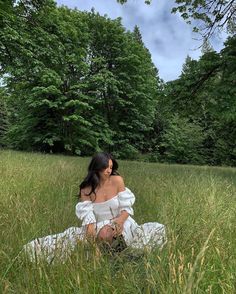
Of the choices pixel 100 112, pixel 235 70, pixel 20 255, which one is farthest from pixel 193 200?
pixel 100 112

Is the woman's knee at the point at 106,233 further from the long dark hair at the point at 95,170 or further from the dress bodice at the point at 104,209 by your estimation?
the long dark hair at the point at 95,170

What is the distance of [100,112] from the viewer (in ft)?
120

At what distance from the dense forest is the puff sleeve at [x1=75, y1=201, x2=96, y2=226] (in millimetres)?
11198

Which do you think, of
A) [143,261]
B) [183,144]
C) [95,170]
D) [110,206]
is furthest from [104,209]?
[183,144]

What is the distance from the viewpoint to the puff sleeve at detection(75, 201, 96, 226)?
15.9 ft

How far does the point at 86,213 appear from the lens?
4969 mm

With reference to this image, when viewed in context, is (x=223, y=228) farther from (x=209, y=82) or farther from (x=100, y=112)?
(x=100, y=112)

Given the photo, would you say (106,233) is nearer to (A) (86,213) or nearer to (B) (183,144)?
(A) (86,213)

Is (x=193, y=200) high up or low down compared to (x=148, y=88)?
down

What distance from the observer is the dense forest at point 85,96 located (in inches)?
717

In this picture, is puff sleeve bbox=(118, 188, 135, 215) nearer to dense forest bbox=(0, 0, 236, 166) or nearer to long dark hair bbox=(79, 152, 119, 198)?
long dark hair bbox=(79, 152, 119, 198)

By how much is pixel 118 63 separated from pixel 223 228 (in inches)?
1326

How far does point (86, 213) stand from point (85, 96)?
27381mm

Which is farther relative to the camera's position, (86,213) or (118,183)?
(118,183)
